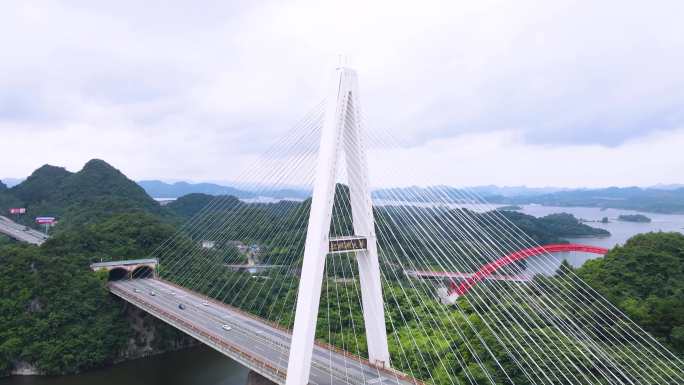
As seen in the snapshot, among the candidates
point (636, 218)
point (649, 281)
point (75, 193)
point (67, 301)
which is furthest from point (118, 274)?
point (636, 218)

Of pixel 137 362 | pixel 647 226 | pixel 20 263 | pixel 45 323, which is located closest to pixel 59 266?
pixel 20 263

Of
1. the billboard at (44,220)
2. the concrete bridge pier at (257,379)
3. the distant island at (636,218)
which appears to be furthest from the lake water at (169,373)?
the distant island at (636,218)

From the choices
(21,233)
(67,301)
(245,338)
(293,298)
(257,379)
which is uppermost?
(21,233)

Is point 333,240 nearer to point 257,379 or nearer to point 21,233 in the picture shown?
point 257,379

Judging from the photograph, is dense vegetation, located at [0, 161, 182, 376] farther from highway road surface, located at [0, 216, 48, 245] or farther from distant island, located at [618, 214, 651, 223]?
distant island, located at [618, 214, 651, 223]

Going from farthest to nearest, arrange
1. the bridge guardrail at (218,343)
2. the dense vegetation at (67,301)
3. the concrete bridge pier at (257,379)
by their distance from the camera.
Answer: the dense vegetation at (67,301), the concrete bridge pier at (257,379), the bridge guardrail at (218,343)

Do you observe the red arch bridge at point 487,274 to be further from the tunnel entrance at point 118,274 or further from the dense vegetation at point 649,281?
the tunnel entrance at point 118,274
